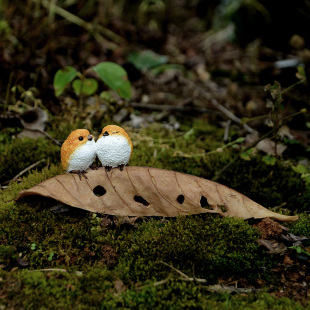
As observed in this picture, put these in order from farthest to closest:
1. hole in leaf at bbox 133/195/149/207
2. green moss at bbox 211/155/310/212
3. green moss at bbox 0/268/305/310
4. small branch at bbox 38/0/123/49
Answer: small branch at bbox 38/0/123/49 → green moss at bbox 211/155/310/212 → hole in leaf at bbox 133/195/149/207 → green moss at bbox 0/268/305/310

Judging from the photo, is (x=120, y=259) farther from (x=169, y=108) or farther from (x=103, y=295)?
(x=169, y=108)

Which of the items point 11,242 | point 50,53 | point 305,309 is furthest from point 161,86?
point 305,309

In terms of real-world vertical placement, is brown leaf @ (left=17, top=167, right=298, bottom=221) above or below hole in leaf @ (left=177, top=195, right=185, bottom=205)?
above

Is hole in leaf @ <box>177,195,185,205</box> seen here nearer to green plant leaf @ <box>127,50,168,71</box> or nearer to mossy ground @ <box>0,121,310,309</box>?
mossy ground @ <box>0,121,310,309</box>

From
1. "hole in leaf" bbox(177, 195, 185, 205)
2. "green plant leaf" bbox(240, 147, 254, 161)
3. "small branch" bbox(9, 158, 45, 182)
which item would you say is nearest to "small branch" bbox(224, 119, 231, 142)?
"green plant leaf" bbox(240, 147, 254, 161)

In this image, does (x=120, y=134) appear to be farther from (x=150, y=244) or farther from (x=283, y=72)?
(x=283, y=72)

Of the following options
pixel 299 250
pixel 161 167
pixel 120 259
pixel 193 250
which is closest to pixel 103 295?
pixel 120 259

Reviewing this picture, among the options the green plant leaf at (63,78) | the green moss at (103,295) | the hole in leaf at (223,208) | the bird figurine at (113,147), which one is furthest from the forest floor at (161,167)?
the bird figurine at (113,147)
